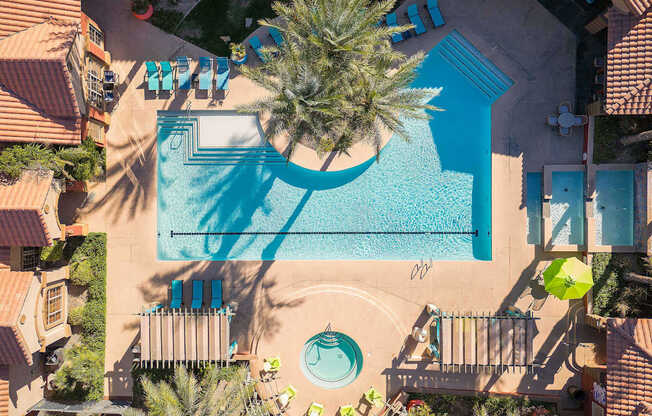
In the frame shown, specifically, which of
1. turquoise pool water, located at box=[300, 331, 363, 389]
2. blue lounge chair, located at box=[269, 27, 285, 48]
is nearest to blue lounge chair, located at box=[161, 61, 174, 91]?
blue lounge chair, located at box=[269, 27, 285, 48]

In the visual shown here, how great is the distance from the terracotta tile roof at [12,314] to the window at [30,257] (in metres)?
0.68

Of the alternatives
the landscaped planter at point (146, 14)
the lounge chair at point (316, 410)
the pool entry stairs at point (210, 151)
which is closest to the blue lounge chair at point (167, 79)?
the pool entry stairs at point (210, 151)

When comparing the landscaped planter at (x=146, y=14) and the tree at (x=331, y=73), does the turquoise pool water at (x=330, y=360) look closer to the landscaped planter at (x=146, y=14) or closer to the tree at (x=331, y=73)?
the tree at (x=331, y=73)

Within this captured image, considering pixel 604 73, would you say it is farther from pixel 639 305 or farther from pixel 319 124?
pixel 319 124

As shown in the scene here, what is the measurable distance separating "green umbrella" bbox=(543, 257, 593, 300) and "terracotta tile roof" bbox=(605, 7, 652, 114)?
5.97 m

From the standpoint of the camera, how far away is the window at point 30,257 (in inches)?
583

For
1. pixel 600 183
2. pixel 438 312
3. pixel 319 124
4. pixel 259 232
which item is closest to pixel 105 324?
pixel 259 232

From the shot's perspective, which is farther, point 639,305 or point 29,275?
point 639,305

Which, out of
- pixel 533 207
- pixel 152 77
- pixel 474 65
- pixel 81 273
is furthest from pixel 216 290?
pixel 474 65

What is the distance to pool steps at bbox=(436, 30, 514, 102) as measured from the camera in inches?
642

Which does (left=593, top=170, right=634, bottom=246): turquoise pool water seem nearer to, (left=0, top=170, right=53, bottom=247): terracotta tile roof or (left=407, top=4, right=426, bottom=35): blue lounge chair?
(left=407, top=4, right=426, bottom=35): blue lounge chair

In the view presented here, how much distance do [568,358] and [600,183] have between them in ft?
24.7

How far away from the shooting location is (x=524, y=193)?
16.3 metres

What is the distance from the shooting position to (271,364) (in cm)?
1616
